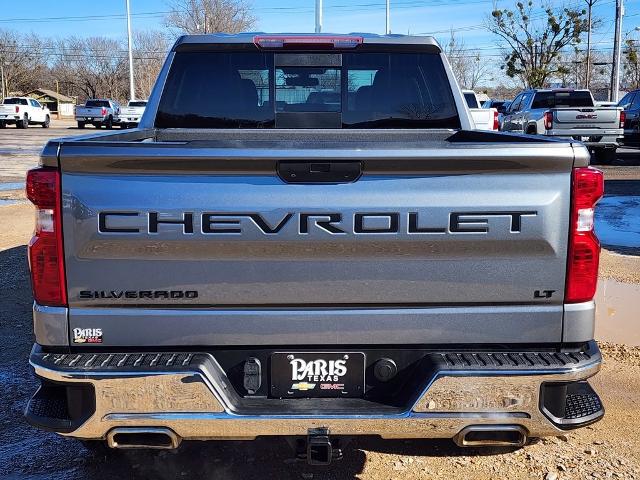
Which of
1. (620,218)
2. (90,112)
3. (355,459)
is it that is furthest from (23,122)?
(355,459)

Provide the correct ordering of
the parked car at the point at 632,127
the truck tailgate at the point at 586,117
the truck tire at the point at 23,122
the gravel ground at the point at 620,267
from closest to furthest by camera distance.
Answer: the gravel ground at the point at 620,267
the truck tailgate at the point at 586,117
the parked car at the point at 632,127
the truck tire at the point at 23,122

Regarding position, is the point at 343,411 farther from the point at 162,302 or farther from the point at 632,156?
the point at 632,156

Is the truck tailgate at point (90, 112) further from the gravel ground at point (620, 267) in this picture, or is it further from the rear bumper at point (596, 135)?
the gravel ground at point (620, 267)

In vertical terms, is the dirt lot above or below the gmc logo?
below

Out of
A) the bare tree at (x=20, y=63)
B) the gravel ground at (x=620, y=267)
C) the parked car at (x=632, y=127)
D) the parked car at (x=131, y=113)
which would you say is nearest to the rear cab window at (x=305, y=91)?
the gravel ground at (x=620, y=267)

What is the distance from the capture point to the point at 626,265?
25.3 ft

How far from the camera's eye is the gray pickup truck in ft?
8.46

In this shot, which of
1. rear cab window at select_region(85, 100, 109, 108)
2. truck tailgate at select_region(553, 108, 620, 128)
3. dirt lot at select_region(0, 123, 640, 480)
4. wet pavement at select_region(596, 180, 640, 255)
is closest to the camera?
dirt lot at select_region(0, 123, 640, 480)

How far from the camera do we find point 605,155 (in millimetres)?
19078

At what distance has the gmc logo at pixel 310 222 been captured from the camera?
8.41ft

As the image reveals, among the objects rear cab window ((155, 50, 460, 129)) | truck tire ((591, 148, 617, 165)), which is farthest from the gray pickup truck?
truck tire ((591, 148, 617, 165))

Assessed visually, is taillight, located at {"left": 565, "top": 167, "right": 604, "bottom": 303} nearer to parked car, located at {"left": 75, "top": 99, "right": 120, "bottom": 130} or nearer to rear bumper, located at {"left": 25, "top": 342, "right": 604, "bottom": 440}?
rear bumper, located at {"left": 25, "top": 342, "right": 604, "bottom": 440}

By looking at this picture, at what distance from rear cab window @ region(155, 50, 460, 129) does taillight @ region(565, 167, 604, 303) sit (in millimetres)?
1720

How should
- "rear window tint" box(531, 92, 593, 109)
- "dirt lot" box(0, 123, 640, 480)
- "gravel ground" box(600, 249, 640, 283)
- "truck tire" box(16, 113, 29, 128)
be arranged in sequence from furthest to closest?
"truck tire" box(16, 113, 29, 128) → "rear window tint" box(531, 92, 593, 109) → "gravel ground" box(600, 249, 640, 283) → "dirt lot" box(0, 123, 640, 480)
